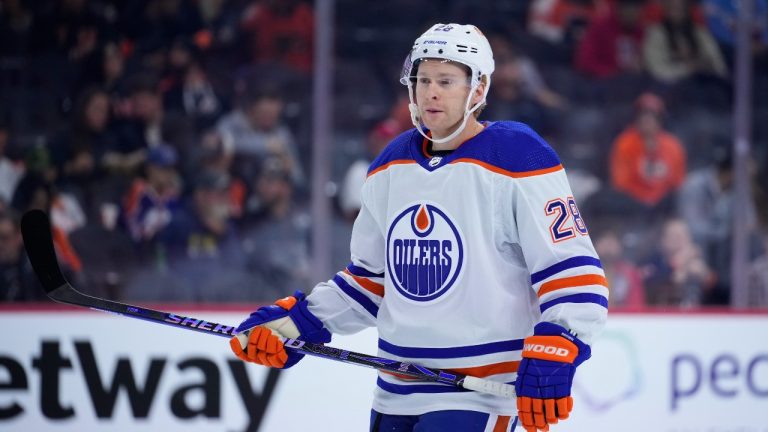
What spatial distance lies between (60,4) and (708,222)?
2876 mm

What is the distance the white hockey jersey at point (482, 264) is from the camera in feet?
6.29

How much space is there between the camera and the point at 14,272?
407cm

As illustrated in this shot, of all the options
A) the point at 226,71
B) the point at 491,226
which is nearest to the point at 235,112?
the point at 226,71

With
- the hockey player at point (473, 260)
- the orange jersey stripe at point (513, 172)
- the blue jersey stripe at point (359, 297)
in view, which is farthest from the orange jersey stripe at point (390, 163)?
the blue jersey stripe at point (359, 297)

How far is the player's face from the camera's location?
202cm

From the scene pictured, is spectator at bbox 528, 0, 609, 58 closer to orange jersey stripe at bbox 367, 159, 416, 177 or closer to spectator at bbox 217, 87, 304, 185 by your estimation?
spectator at bbox 217, 87, 304, 185

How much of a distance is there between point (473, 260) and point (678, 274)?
2.98m

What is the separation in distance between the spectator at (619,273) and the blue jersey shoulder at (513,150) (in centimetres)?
267

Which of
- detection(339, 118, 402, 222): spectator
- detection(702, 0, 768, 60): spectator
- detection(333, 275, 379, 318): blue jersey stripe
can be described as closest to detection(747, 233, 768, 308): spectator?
detection(702, 0, 768, 60): spectator

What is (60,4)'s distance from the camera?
4684 millimetres

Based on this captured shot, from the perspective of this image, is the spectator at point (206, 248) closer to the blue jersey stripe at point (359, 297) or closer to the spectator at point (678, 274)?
the spectator at point (678, 274)

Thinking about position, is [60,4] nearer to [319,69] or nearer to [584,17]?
[319,69]

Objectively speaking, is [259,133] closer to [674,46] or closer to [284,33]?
[284,33]

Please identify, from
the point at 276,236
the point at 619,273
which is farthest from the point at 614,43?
the point at 276,236
